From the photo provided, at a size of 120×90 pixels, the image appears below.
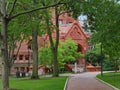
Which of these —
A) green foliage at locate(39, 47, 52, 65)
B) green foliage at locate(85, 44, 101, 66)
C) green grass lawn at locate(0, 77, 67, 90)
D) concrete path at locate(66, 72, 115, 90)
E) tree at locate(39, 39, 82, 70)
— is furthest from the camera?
green foliage at locate(85, 44, 101, 66)

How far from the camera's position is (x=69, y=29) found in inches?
3615

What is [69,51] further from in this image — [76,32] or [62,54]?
[76,32]

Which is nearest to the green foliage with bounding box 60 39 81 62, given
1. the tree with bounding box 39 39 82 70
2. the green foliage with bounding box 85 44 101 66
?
the tree with bounding box 39 39 82 70

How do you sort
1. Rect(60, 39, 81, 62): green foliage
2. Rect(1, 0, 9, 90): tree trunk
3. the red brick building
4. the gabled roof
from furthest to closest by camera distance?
1. the gabled roof
2. the red brick building
3. Rect(60, 39, 81, 62): green foliage
4. Rect(1, 0, 9, 90): tree trunk

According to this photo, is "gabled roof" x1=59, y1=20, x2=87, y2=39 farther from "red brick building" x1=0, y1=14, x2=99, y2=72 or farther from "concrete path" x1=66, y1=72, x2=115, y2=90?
"concrete path" x1=66, y1=72, x2=115, y2=90

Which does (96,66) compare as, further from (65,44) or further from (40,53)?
(40,53)

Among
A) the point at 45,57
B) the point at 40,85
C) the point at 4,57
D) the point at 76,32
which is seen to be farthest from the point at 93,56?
the point at 4,57

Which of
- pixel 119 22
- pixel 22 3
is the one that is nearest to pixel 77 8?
pixel 22 3

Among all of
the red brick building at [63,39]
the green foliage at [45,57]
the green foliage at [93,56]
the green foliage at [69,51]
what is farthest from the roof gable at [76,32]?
the green foliage at [45,57]

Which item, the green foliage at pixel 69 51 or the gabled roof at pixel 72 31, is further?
the gabled roof at pixel 72 31

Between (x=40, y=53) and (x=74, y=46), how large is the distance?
11.1 m

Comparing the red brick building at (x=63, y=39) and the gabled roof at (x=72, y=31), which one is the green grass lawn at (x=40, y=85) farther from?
the gabled roof at (x=72, y=31)

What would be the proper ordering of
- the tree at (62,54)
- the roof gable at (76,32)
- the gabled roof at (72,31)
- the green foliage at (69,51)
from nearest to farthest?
the tree at (62,54)
the green foliage at (69,51)
the gabled roof at (72,31)
the roof gable at (76,32)

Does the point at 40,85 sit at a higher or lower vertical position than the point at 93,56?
lower
